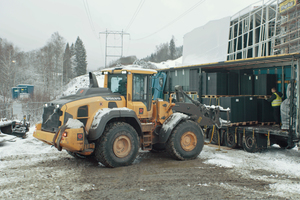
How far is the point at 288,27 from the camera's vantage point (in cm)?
1719

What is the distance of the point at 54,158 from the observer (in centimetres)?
757

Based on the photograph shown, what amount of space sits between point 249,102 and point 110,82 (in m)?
5.62

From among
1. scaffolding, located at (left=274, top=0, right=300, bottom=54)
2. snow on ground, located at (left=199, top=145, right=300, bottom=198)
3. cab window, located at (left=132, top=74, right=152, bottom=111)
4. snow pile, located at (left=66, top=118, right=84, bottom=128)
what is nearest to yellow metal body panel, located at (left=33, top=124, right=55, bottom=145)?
snow pile, located at (left=66, top=118, right=84, bottom=128)

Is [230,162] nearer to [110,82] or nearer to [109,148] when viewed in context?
[109,148]

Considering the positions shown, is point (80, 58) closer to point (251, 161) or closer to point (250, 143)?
point (250, 143)

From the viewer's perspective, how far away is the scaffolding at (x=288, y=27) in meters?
16.2

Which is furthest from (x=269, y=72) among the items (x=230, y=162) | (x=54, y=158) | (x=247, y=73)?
(x=54, y=158)

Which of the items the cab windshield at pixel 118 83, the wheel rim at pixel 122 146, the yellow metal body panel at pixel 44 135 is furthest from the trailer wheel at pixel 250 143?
the yellow metal body panel at pixel 44 135

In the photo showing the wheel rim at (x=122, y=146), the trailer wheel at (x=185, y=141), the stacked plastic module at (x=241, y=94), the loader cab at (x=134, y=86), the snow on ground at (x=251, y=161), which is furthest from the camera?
the stacked plastic module at (x=241, y=94)

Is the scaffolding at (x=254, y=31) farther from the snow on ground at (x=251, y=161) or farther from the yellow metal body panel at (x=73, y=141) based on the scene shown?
the yellow metal body panel at (x=73, y=141)

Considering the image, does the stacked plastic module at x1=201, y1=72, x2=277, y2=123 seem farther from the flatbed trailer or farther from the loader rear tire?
the loader rear tire

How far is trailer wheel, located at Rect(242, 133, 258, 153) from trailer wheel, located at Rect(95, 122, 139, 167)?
462 centimetres

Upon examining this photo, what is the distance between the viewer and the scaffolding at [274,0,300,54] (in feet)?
53.3

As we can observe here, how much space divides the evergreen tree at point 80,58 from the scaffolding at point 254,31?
43425 millimetres
